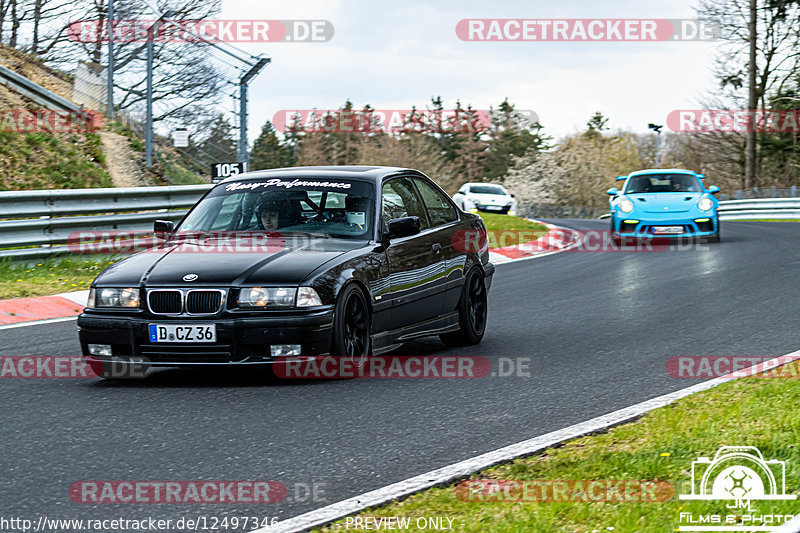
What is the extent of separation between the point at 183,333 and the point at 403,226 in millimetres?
1866

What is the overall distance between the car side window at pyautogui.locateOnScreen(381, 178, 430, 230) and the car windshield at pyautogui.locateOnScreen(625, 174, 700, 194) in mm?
13338

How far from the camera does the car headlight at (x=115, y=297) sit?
22.4ft

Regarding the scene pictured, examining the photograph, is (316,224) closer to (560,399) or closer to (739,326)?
(560,399)

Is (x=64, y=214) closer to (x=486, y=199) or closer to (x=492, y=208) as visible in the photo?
(x=492, y=208)

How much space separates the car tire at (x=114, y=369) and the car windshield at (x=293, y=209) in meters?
1.30

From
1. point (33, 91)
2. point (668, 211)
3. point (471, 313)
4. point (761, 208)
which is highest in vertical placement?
point (33, 91)

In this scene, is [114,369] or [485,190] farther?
[485,190]

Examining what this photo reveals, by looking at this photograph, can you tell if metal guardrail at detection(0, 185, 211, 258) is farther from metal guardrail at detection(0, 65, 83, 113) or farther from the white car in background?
the white car in background

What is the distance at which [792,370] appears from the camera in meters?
7.16

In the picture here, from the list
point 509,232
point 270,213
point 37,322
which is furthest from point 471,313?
point 509,232

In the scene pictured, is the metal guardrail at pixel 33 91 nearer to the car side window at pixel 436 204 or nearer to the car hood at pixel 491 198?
the car hood at pixel 491 198

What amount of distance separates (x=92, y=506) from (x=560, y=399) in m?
3.14

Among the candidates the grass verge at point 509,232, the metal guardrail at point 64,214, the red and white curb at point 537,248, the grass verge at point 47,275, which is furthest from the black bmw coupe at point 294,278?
the grass verge at point 509,232

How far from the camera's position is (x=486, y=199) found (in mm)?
39906
